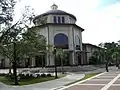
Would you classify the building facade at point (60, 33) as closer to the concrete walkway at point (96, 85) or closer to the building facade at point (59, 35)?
the building facade at point (59, 35)

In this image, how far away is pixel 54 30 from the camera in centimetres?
5975

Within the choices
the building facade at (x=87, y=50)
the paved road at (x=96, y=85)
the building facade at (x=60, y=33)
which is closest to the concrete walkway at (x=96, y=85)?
the paved road at (x=96, y=85)

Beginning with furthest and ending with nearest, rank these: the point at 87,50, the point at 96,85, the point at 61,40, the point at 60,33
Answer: the point at 87,50, the point at 61,40, the point at 60,33, the point at 96,85

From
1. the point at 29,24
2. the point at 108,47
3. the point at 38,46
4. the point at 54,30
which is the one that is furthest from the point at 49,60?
the point at 29,24

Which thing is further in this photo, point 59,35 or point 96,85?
point 59,35

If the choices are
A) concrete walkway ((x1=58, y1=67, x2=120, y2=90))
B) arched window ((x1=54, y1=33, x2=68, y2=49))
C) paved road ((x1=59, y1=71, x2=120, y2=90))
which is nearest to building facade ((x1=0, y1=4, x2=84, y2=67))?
arched window ((x1=54, y1=33, x2=68, y2=49))

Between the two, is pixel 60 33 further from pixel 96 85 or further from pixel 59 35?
pixel 96 85

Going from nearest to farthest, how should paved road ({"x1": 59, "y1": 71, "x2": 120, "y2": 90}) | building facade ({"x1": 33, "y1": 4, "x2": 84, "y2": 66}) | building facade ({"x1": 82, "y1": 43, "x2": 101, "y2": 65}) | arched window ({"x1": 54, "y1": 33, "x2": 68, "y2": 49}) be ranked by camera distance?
paved road ({"x1": 59, "y1": 71, "x2": 120, "y2": 90}), building facade ({"x1": 33, "y1": 4, "x2": 84, "y2": 66}), arched window ({"x1": 54, "y1": 33, "x2": 68, "y2": 49}), building facade ({"x1": 82, "y1": 43, "x2": 101, "y2": 65})

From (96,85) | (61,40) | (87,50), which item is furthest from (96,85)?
(87,50)

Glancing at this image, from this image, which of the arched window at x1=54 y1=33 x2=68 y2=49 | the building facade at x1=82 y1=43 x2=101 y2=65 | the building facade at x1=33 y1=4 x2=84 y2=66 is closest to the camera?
the building facade at x1=33 y1=4 x2=84 y2=66

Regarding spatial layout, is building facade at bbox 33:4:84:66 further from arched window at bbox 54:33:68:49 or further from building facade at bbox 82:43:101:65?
building facade at bbox 82:43:101:65

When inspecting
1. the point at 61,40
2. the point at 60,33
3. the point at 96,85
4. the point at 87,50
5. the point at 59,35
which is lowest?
the point at 96,85

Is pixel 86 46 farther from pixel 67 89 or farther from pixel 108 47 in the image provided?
pixel 67 89

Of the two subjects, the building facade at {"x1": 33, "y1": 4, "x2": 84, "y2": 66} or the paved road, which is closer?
the paved road
